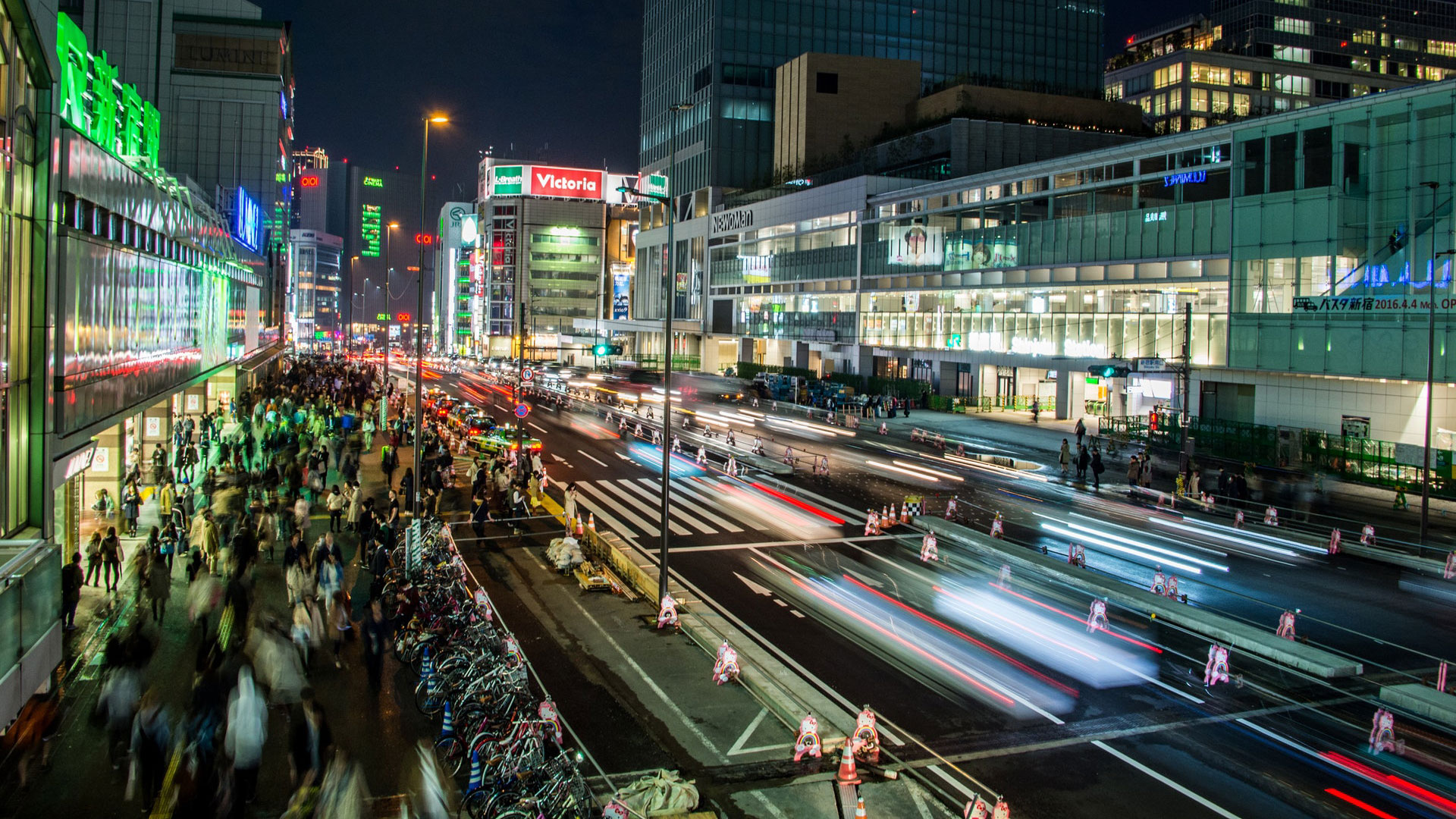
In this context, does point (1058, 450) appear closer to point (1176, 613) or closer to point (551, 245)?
point (1176, 613)

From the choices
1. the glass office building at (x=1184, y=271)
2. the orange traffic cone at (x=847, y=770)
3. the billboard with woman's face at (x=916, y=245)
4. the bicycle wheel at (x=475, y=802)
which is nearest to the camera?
the bicycle wheel at (x=475, y=802)

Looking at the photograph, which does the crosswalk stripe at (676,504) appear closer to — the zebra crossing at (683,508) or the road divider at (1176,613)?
the zebra crossing at (683,508)

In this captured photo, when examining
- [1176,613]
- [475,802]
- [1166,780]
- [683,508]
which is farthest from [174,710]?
[683,508]

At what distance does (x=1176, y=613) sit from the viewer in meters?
18.6

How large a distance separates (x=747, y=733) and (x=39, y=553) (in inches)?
341

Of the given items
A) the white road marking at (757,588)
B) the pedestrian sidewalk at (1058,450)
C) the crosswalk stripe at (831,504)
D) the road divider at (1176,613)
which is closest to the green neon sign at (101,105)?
the white road marking at (757,588)

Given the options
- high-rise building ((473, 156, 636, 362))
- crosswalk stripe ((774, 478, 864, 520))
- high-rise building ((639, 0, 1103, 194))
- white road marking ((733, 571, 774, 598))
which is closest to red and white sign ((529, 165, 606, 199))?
high-rise building ((473, 156, 636, 362))

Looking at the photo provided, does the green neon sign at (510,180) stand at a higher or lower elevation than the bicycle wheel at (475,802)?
higher

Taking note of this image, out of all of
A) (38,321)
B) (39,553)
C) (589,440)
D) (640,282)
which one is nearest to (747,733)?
(39,553)

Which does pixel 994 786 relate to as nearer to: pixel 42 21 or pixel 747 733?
pixel 747 733

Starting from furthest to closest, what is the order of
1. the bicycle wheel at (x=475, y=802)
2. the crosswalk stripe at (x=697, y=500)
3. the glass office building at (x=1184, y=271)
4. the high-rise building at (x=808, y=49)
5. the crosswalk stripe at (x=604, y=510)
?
the high-rise building at (x=808, y=49), the glass office building at (x=1184, y=271), the crosswalk stripe at (x=697, y=500), the crosswalk stripe at (x=604, y=510), the bicycle wheel at (x=475, y=802)

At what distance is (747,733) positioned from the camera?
13086 mm

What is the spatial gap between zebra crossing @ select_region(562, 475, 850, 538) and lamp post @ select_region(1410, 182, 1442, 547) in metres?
16.0

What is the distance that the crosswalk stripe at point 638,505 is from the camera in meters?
27.1
